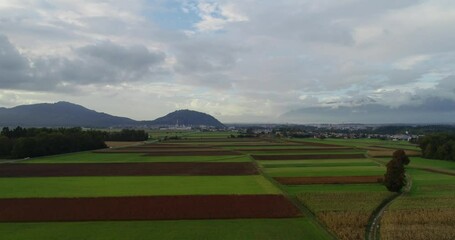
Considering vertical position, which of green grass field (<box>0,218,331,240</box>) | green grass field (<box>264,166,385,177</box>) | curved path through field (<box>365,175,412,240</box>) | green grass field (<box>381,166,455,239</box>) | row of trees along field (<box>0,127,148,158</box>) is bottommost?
green grass field (<box>0,218,331,240</box>)

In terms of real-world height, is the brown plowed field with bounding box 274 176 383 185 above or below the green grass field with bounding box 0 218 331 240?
above

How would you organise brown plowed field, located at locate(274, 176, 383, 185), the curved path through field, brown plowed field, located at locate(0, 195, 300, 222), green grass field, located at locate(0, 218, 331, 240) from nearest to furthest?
green grass field, located at locate(0, 218, 331, 240) < the curved path through field < brown plowed field, located at locate(0, 195, 300, 222) < brown plowed field, located at locate(274, 176, 383, 185)

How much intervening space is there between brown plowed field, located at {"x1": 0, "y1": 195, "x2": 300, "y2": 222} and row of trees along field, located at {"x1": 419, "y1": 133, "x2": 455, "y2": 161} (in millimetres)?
54512

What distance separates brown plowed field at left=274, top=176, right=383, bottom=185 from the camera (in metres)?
48.7

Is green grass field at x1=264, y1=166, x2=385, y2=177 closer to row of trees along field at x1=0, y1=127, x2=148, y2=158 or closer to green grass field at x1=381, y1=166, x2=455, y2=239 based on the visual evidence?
green grass field at x1=381, y1=166, x2=455, y2=239

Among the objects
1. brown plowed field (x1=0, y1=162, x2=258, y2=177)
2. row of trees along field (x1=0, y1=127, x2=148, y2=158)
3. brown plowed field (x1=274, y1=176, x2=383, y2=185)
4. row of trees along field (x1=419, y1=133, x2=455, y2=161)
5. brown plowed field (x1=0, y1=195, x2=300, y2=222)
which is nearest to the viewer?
brown plowed field (x1=0, y1=195, x2=300, y2=222)

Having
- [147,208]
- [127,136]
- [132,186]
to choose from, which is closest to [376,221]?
[147,208]

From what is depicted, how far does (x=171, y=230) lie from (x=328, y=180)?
27.3m

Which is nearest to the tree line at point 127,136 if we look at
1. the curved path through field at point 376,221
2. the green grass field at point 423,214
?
the green grass field at point 423,214

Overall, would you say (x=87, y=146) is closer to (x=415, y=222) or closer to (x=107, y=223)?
(x=107, y=223)

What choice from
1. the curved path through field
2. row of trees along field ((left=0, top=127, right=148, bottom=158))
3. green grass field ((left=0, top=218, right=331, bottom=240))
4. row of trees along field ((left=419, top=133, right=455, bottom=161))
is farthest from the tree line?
green grass field ((left=0, top=218, right=331, bottom=240))

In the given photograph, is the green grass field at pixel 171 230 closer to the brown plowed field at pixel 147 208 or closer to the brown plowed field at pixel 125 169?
the brown plowed field at pixel 147 208

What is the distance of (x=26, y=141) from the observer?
85250 millimetres

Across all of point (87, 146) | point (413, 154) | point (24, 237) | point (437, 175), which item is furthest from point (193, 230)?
point (87, 146)
